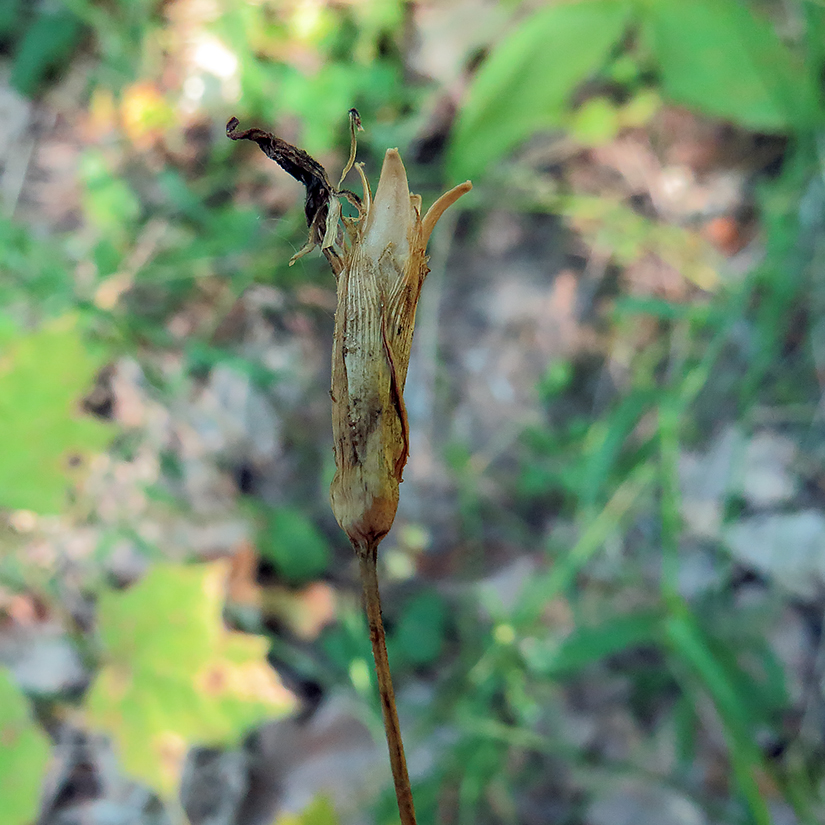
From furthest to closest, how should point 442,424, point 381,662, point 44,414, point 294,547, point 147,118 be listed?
1. point 147,118
2. point 442,424
3. point 294,547
4. point 44,414
5. point 381,662

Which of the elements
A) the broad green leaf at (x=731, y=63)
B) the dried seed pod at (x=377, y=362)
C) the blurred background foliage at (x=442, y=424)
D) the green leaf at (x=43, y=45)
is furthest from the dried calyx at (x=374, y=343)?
the green leaf at (x=43, y=45)

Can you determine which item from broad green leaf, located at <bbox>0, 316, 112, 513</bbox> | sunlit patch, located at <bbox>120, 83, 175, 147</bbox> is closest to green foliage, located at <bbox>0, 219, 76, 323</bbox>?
broad green leaf, located at <bbox>0, 316, 112, 513</bbox>

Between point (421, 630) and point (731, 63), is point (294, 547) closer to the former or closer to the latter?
point (421, 630)

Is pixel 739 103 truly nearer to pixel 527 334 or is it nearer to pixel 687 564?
pixel 527 334

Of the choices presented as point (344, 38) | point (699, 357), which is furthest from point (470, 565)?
point (344, 38)

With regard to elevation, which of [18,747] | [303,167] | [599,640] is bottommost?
[18,747]

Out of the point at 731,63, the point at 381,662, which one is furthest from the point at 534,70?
the point at 381,662

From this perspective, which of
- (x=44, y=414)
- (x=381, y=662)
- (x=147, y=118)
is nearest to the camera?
(x=381, y=662)
